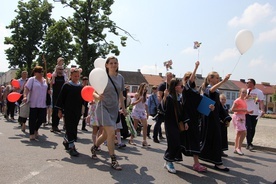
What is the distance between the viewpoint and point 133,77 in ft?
248

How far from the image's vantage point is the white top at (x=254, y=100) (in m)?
9.31

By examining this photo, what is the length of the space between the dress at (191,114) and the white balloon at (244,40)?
1.87 meters

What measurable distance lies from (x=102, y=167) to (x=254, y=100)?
5.60 m

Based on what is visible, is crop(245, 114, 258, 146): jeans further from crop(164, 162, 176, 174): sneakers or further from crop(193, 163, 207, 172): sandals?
crop(164, 162, 176, 174): sneakers

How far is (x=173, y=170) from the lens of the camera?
18.7 ft

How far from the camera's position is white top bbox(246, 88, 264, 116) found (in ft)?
30.6

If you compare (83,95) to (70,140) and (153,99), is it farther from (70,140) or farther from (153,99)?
(153,99)

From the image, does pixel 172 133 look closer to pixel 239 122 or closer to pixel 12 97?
pixel 239 122

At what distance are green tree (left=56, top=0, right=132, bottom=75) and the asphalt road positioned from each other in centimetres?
2102

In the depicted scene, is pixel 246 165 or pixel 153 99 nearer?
pixel 246 165

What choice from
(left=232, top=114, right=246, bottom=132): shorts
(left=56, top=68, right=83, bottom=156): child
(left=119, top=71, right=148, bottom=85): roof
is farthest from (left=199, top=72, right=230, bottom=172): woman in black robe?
(left=119, top=71, right=148, bottom=85): roof

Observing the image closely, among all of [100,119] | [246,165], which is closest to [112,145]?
[100,119]

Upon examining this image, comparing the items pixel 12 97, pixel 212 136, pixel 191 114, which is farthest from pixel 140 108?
pixel 12 97

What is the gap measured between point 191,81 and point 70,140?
2961 millimetres
